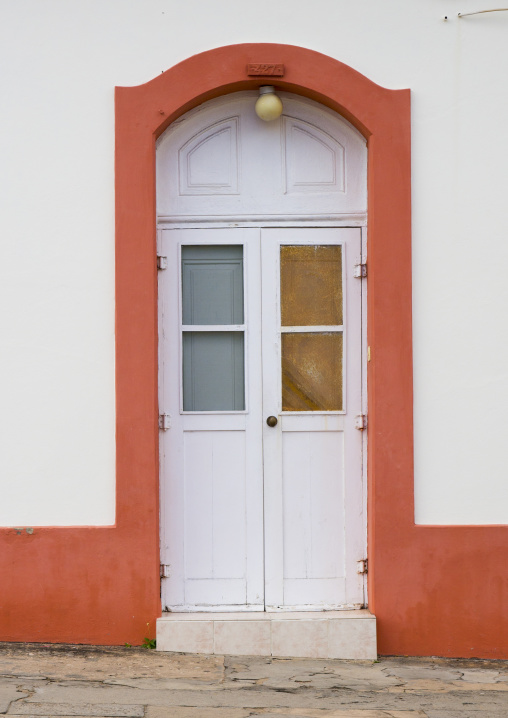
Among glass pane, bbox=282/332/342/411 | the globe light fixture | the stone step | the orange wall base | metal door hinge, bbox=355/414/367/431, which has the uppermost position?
the globe light fixture

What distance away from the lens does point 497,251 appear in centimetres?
503

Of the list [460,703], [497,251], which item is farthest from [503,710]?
[497,251]

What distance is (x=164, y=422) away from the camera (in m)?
5.09

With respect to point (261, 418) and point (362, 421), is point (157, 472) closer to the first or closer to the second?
point (261, 418)

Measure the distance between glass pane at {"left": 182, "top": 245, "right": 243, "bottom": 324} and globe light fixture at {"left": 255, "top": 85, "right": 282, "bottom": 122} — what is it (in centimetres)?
79

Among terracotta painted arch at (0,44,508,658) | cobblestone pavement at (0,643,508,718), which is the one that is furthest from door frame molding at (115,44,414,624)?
cobblestone pavement at (0,643,508,718)

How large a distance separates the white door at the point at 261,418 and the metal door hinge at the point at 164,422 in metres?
0.03

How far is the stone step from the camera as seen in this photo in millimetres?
4871

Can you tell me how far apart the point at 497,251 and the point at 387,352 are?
88cm

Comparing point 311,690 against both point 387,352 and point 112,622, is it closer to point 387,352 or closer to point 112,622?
point 112,622

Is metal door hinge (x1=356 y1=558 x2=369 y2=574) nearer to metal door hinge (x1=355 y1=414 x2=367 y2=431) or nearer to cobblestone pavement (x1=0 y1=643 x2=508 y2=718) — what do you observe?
cobblestone pavement (x1=0 y1=643 x2=508 y2=718)

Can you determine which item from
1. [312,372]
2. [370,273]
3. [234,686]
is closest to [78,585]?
[234,686]

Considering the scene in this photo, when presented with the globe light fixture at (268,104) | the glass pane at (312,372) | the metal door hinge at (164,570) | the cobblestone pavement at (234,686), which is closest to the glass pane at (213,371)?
the glass pane at (312,372)

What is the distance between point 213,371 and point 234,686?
70.6 inches
